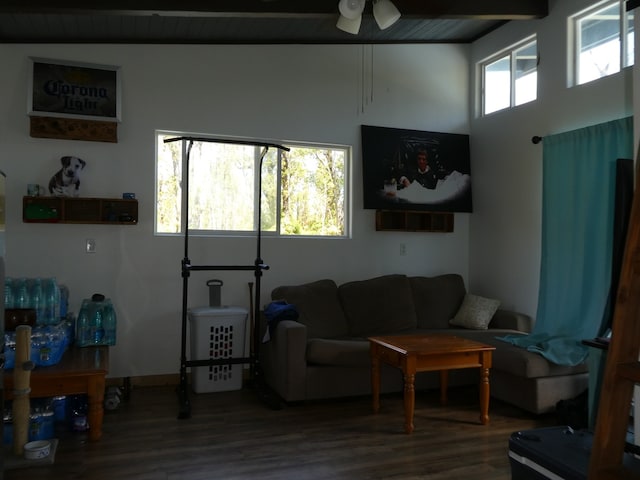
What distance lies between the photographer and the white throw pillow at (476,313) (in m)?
4.71

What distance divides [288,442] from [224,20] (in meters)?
3.23

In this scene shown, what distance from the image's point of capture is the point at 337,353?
13.0 feet

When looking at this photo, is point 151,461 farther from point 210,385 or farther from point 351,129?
point 351,129

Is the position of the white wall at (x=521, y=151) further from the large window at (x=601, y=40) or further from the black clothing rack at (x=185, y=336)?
the black clothing rack at (x=185, y=336)

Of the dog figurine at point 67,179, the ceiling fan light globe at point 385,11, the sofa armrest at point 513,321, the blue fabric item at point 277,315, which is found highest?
the ceiling fan light globe at point 385,11

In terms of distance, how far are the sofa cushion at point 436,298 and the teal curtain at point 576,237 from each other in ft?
2.78

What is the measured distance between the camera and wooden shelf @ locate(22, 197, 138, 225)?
4059mm

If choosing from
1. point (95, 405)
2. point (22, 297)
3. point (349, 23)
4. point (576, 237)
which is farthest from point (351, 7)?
point (95, 405)

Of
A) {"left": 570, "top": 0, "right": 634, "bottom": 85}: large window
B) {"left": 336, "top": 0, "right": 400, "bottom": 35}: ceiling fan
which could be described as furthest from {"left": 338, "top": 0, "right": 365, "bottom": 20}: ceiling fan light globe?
{"left": 570, "top": 0, "right": 634, "bottom": 85}: large window

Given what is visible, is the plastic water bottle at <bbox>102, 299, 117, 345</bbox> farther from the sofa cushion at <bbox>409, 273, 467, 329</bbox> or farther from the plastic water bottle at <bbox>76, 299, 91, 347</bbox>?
the sofa cushion at <bbox>409, 273, 467, 329</bbox>

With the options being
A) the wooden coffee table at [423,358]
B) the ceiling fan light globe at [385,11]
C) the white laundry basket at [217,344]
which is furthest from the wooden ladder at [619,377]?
the white laundry basket at [217,344]

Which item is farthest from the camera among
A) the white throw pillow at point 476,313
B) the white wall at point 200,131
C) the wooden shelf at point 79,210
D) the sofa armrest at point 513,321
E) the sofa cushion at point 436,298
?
the sofa cushion at point 436,298

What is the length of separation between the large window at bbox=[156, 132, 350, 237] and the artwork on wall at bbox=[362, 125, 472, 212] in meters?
0.27

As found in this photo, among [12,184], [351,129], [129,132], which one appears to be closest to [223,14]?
[129,132]
